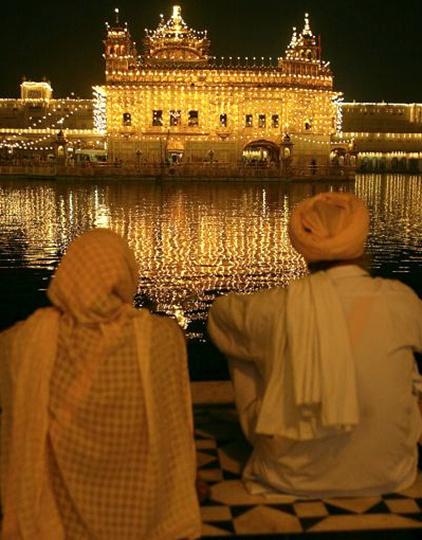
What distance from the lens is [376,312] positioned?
3170 mm

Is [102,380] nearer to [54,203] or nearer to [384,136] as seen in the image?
[54,203]

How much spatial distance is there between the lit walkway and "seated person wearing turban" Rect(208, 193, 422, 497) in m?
0.06

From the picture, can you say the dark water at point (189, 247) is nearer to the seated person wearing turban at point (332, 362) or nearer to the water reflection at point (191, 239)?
the water reflection at point (191, 239)

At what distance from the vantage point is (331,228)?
3.19 meters

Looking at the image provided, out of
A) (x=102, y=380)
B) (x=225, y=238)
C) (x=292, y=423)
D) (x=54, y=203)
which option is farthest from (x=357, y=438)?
(x=54, y=203)

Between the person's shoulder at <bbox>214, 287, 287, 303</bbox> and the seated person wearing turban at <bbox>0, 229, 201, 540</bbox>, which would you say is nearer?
the seated person wearing turban at <bbox>0, 229, 201, 540</bbox>

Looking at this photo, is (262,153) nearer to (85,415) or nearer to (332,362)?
(332,362)

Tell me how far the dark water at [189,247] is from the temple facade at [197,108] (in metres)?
24.9

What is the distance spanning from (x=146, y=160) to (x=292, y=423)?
155 feet

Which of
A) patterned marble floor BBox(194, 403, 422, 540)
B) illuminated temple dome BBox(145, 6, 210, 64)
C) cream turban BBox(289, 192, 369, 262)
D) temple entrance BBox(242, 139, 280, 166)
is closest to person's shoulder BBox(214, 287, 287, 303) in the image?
cream turban BBox(289, 192, 369, 262)

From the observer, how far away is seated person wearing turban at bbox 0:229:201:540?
2.69 m

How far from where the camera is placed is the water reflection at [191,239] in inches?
412

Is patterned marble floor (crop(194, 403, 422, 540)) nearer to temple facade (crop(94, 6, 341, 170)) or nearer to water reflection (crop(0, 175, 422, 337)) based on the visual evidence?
water reflection (crop(0, 175, 422, 337))

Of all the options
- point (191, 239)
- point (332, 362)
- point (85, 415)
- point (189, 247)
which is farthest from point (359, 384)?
point (191, 239)
